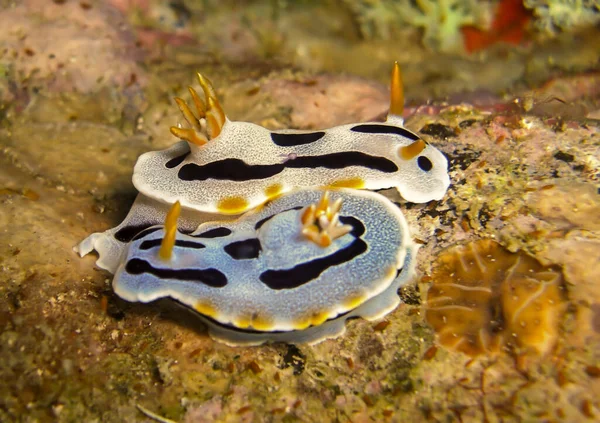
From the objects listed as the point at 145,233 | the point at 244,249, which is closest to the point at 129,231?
the point at 145,233

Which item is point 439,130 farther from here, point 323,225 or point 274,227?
point 274,227

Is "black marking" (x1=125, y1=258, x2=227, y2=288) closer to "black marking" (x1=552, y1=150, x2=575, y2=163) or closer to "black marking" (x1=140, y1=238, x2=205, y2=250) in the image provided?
"black marking" (x1=140, y1=238, x2=205, y2=250)

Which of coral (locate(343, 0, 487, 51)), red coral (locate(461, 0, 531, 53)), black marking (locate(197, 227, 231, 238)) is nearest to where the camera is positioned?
Result: black marking (locate(197, 227, 231, 238))

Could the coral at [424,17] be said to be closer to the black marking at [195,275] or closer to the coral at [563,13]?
the coral at [563,13]

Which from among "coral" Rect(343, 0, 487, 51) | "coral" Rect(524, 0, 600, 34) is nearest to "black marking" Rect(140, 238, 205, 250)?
"coral" Rect(343, 0, 487, 51)

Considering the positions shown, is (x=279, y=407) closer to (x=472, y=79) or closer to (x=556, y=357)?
(x=556, y=357)

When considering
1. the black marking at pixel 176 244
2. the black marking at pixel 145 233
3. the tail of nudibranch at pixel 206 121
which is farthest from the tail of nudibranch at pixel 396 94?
the black marking at pixel 145 233
